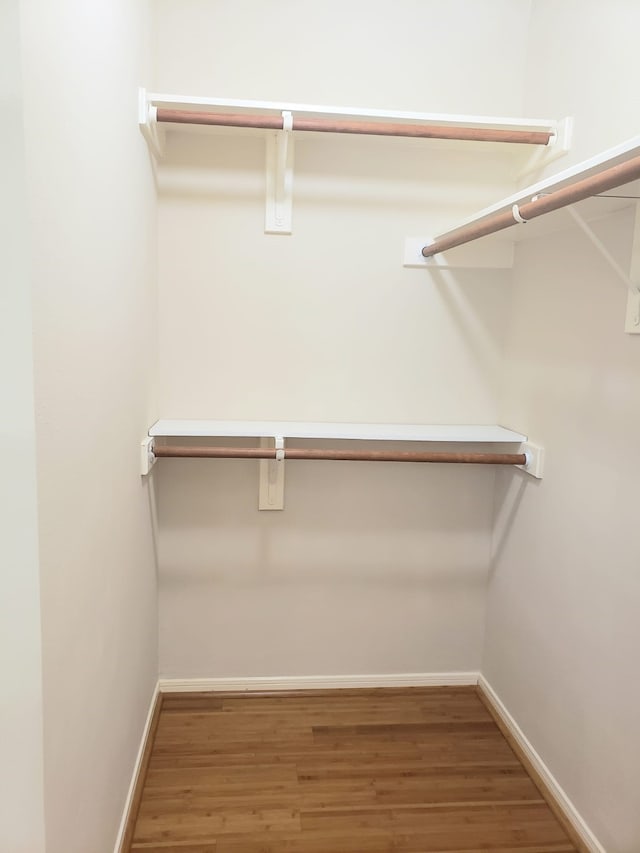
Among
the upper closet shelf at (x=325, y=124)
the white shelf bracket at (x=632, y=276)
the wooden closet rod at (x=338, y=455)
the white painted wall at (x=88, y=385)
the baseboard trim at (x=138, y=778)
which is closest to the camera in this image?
the white painted wall at (x=88, y=385)

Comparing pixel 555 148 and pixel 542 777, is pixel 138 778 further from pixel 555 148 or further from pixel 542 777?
pixel 555 148

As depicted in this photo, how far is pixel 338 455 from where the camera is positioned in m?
1.92

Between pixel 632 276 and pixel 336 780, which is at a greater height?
pixel 632 276

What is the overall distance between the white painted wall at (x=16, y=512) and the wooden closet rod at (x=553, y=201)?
989mm

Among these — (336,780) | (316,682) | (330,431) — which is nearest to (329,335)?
(330,431)

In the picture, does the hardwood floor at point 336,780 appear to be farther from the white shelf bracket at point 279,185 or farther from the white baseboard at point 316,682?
the white shelf bracket at point 279,185

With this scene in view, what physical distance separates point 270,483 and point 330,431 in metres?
0.35

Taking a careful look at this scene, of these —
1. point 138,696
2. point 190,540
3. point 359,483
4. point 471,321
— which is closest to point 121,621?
point 138,696

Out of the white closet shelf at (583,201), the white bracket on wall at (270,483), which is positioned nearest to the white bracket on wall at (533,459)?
the white closet shelf at (583,201)

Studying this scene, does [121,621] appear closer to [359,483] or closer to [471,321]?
[359,483]

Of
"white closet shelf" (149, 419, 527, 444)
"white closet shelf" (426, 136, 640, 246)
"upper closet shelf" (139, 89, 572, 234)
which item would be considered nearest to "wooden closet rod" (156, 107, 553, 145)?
"upper closet shelf" (139, 89, 572, 234)

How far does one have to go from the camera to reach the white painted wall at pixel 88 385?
925mm

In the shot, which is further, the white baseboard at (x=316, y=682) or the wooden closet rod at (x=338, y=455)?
the white baseboard at (x=316, y=682)

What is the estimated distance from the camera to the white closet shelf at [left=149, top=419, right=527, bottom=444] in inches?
75.5
